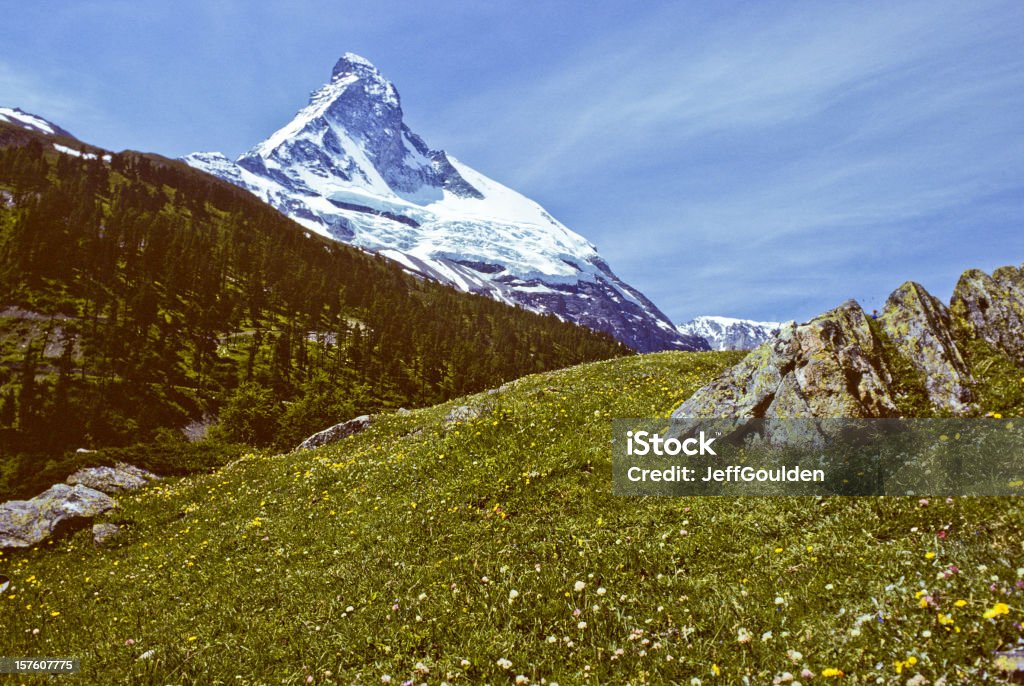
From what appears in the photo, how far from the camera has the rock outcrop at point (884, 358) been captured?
10.7 metres

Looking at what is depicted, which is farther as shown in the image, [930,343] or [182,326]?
[182,326]

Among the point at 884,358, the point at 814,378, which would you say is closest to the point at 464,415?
the point at 814,378

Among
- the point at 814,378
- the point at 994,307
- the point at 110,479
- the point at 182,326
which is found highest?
the point at 182,326

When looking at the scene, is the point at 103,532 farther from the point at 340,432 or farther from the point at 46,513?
the point at 340,432

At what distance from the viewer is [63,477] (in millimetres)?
25500

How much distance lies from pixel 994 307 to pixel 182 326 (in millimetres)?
69157

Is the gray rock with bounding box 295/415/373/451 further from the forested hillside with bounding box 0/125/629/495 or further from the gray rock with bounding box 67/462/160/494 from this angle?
the forested hillside with bounding box 0/125/629/495

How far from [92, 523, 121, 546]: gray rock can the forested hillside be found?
1320cm

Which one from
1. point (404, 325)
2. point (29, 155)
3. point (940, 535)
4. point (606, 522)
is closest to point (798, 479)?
point (940, 535)

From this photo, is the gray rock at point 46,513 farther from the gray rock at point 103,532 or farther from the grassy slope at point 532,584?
the grassy slope at point 532,584

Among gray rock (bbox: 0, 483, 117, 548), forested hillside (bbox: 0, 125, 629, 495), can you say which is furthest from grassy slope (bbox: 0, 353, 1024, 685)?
forested hillside (bbox: 0, 125, 629, 495)

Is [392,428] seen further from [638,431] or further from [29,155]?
[29,155]

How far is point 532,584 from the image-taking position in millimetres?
8906

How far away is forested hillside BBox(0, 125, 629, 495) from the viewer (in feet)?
126
